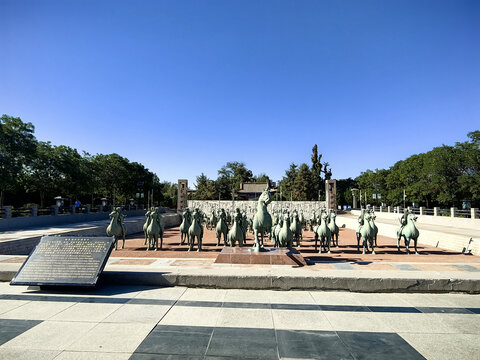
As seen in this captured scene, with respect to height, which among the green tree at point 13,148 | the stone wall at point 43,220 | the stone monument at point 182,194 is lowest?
the stone wall at point 43,220

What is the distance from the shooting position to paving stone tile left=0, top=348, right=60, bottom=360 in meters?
3.23

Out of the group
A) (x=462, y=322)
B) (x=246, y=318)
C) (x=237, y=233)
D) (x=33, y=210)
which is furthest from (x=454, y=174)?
(x=33, y=210)

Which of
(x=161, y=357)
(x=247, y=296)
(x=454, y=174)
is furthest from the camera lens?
(x=454, y=174)

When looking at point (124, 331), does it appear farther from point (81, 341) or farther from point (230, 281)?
point (230, 281)

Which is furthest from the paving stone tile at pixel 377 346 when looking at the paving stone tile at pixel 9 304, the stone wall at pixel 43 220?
the stone wall at pixel 43 220

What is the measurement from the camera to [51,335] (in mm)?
3811

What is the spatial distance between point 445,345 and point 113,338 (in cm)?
433

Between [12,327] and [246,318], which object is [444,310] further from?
[12,327]

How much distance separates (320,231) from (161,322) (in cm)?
910

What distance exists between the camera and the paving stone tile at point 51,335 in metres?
3.52

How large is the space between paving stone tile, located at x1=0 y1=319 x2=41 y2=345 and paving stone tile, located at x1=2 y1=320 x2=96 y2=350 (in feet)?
0.29

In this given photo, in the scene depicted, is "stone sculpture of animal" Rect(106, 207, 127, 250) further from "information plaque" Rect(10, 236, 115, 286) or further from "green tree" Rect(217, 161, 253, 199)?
"green tree" Rect(217, 161, 253, 199)

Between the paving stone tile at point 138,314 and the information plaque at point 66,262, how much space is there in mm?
1182

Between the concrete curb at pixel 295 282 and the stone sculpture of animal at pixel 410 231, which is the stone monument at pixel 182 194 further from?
the concrete curb at pixel 295 282
